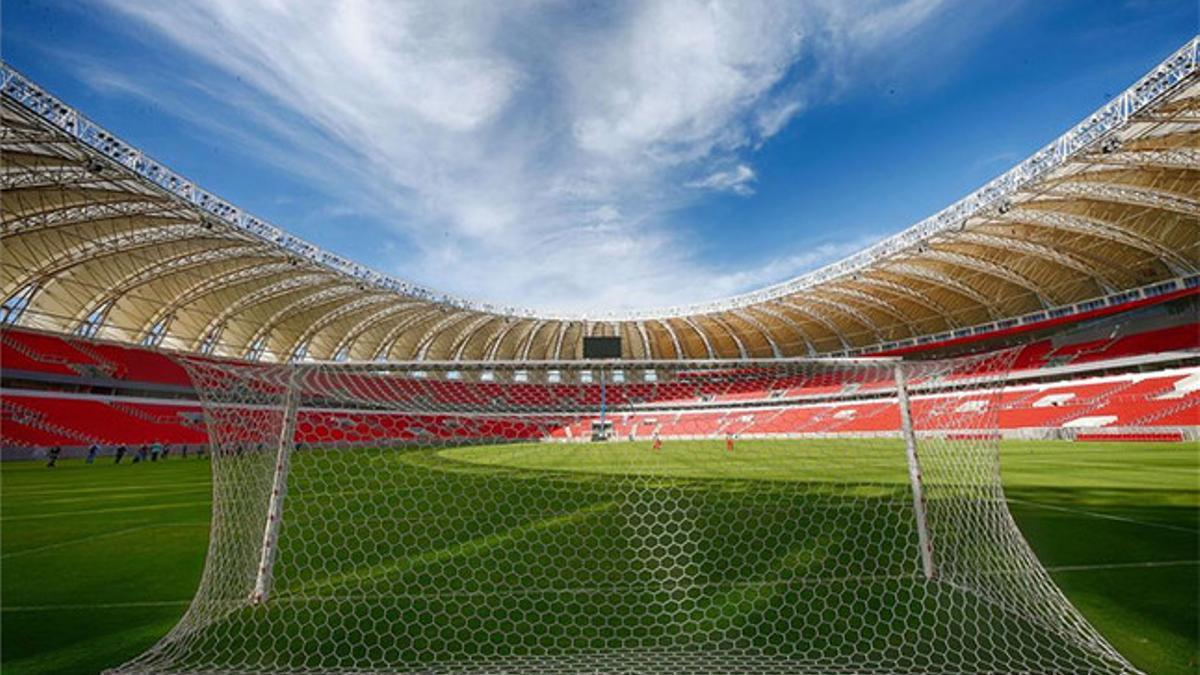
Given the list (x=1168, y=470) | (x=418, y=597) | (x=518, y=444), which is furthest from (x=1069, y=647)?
(x=518, y=444)

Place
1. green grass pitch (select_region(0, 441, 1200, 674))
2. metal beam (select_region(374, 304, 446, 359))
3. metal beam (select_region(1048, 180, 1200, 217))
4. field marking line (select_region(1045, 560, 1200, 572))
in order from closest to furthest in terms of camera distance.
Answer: green grass pitch (select_region(0, 441, 1200, 674)) < field marking line (select_region(1045, 560, 1200, 572)) < metal beam (select_region(1048, 180, 1200, 217)) < metal beam (select_region(374, 304, 446, 359))

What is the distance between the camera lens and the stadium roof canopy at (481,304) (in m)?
15.2

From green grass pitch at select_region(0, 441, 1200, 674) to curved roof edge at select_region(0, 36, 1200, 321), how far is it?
29.2ft

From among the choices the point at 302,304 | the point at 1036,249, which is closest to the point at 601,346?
the point at 302,304

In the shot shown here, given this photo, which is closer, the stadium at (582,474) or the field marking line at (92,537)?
the stadium at (582,474)

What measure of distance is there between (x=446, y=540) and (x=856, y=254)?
26482 millimetres

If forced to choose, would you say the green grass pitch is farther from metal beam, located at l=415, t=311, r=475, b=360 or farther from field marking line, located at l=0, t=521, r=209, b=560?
metal beam, located at l=415, t=311, r=475, b=360

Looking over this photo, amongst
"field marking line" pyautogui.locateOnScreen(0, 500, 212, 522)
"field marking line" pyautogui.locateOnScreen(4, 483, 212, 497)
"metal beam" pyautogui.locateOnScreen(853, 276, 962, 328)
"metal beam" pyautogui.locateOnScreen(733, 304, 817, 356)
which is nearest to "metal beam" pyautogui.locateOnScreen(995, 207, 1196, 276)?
"metal beam" pyautogui.locateOnScreen(853, 276, 962, 328)

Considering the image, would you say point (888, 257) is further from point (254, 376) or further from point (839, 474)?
point (254, 376)

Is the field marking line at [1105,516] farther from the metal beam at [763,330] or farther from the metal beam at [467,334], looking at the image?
the metal beam at [467,334]

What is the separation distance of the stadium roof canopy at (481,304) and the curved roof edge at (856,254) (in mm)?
58

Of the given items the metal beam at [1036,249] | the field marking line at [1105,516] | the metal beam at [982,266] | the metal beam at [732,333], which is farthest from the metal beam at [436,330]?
the field marking line at [1105,516]

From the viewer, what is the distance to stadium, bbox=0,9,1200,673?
3.23 meters

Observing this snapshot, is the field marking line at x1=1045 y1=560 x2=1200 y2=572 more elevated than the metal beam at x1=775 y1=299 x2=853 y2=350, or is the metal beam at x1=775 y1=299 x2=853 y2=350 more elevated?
the metal beam at x1=775 y1=299 x2=853 y2=350
